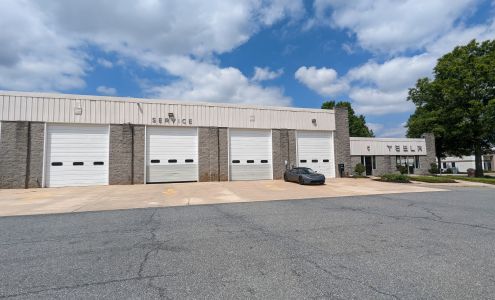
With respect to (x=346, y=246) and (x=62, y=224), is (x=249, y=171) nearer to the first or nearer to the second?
(x=62, y=224)

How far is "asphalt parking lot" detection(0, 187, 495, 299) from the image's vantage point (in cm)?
342

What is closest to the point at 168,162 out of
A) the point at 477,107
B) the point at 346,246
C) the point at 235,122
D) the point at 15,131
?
the point at 235,122

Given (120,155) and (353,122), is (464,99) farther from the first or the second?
(120,155)

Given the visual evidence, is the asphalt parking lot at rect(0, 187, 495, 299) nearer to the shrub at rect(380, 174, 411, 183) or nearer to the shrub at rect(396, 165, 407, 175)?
the shrub at rect(380, 174, 411, 183)

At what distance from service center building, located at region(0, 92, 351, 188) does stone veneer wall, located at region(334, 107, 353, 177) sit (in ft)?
0.32

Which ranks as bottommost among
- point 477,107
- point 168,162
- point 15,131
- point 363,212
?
point 363,212

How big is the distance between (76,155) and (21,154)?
318 centimetres

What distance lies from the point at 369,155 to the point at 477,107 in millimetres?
11979

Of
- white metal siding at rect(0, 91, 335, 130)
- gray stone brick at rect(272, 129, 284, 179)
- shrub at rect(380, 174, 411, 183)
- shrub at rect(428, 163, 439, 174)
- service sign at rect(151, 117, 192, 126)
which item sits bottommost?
shrub at rect(380, 174, 411, 183)

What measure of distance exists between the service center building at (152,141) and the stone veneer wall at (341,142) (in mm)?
97

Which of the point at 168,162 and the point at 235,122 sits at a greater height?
the point at 235,122

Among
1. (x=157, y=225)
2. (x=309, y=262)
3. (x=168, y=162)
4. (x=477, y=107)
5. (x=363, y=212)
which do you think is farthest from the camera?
(x=477, y=107)

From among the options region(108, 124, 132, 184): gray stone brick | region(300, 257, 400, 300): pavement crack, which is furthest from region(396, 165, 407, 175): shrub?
region(300, 257, 400, 300): pavement crack

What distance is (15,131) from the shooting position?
18.6 m
